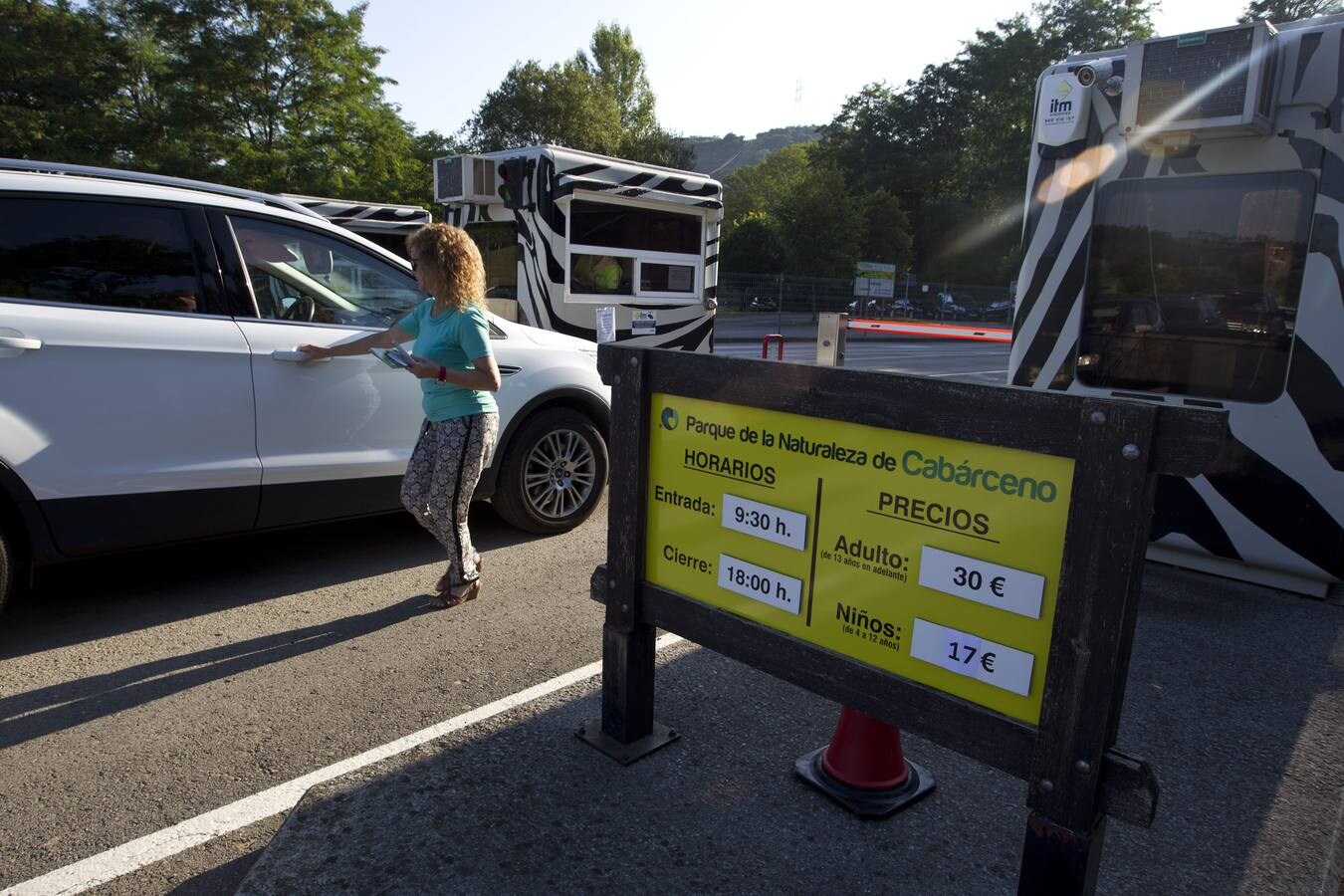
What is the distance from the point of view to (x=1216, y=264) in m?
4.91

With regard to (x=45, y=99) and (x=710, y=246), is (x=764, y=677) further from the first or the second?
(x=45, y=99)

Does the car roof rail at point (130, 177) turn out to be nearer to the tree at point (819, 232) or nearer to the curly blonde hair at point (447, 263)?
the curly blonde hair at point (447, 263)

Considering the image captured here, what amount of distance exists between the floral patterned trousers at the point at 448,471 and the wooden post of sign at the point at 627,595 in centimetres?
138

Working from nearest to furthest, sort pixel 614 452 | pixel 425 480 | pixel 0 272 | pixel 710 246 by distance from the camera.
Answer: pixel 614 452 → pixel 0 272 → pixel 425 480 → pixel 710 246

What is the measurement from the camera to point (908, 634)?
7.80 feet

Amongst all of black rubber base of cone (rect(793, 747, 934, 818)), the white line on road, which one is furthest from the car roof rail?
black rubber base of cone (rect(793, 747, 934, 818))

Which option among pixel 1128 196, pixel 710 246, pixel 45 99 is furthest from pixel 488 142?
pixel 1128 196

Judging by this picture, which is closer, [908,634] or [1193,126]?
[908,634]

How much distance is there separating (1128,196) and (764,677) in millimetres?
3545

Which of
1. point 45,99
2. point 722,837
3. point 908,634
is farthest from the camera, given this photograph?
point 45,99

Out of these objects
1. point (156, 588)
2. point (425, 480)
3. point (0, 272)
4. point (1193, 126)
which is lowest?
point (156, 588)

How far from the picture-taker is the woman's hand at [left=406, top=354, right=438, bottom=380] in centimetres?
404

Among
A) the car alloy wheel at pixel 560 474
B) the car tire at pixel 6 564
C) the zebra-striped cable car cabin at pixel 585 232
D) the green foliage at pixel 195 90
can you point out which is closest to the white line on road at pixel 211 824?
the car tire at pixel 6 564

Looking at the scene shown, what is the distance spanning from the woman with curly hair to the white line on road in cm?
115
